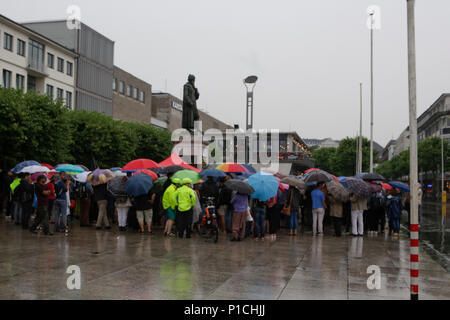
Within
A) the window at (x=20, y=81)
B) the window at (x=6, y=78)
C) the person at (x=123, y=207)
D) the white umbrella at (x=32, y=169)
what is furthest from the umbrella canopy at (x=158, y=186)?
the window at (x=20, y=81)

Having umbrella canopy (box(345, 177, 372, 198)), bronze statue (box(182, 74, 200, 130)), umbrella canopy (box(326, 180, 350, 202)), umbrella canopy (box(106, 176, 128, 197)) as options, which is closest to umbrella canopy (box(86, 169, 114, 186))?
umbrella canopy (box(106, 176, 128, 197))

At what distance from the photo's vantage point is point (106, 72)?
5738 cm

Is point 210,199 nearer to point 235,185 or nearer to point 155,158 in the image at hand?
point 235,185

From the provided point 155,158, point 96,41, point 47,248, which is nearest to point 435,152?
point 155,158

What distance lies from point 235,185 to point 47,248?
4878 millimetres

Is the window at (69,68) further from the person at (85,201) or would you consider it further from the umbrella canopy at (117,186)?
the umbrella canopy at (117,186)

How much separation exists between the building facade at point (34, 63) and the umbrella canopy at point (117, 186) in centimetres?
2567

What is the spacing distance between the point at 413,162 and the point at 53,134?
24.6 meters

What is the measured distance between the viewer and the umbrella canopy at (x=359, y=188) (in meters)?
13.5

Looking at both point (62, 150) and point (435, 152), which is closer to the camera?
point (62, 150)

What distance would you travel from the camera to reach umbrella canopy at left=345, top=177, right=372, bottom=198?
1349 cm

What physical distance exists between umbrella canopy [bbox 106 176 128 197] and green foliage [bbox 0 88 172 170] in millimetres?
5071

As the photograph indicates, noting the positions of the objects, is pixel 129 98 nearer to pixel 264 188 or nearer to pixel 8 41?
pixel 8 41
